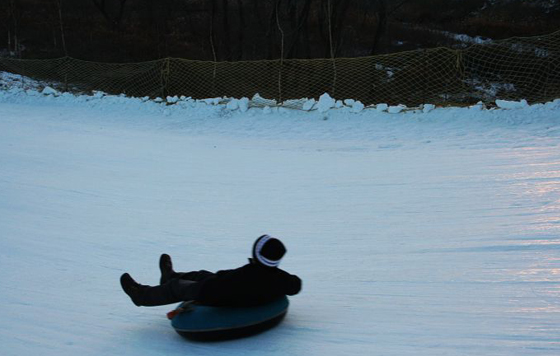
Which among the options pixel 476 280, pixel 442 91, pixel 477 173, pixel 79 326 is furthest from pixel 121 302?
pixel 442 91

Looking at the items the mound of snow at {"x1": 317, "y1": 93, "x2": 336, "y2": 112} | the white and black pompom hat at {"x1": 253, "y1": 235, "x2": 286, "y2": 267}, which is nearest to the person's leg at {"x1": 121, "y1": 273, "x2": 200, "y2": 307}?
the white and black pompom hat at {"x1": 253, "y1": 235, "x2": 286, "y2": 267}

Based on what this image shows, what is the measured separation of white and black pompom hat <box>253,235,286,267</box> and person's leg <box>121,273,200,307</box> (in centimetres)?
45

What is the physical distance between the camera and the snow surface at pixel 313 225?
3.93 metres

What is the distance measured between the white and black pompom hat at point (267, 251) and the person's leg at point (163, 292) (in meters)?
0.45

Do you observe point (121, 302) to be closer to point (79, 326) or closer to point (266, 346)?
point (79, 326)

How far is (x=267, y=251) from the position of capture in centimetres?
371

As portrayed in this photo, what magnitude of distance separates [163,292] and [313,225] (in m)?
3.17

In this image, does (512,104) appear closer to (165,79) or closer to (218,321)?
(165,79)

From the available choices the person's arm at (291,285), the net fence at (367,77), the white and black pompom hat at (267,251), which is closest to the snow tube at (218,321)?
the person's arm at (291,285)

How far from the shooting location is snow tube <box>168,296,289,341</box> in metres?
3.69

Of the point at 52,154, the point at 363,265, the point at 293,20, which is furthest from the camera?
the point at 293,20

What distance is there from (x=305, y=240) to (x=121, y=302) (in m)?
2.28

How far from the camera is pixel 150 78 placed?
17.9 meters

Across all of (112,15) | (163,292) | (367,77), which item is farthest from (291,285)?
(112,15)
